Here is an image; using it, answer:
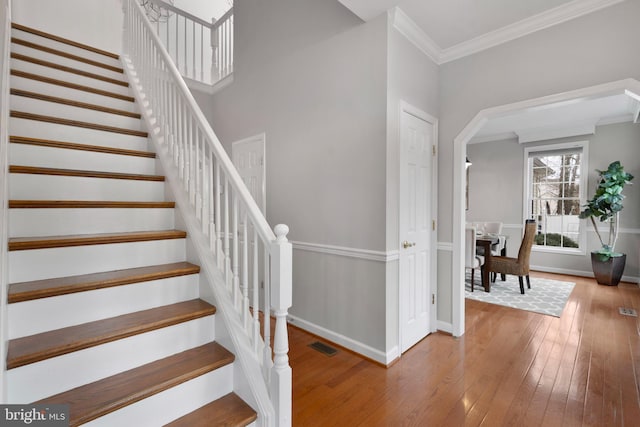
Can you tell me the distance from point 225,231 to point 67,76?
2406 mm

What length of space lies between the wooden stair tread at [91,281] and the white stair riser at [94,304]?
28mm

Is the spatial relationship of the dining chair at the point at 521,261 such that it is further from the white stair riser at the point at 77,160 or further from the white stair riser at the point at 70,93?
the white stair riser at the point at 70,93

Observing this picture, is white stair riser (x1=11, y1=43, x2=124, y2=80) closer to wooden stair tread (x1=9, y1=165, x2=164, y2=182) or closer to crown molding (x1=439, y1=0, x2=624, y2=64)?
wooden stair tread (x1=9, y1=165, x2=164, y2=182)

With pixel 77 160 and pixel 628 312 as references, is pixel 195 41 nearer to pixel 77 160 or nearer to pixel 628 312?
pixel 77 160

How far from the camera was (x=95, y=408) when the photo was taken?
114cm

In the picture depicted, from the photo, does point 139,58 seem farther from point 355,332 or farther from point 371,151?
point 355,332

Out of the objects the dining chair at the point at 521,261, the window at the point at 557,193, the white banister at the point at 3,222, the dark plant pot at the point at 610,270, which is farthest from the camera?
the window at the point at 557,193

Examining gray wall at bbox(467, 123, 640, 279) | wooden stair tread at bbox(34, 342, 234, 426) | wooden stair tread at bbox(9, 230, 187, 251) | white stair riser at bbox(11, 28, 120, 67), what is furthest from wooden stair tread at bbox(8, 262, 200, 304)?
gray wall at bbox(467, 123, 640, 279)

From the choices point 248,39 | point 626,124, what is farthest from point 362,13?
point 626,124

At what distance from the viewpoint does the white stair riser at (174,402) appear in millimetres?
1212

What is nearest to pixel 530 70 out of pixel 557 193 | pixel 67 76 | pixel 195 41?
pixel 67 76

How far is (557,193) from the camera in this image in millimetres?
5699

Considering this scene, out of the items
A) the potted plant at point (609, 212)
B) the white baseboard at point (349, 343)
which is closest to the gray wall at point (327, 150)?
the white baseboard at point (349, 343)

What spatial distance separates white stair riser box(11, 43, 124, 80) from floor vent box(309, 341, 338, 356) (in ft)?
10.8
